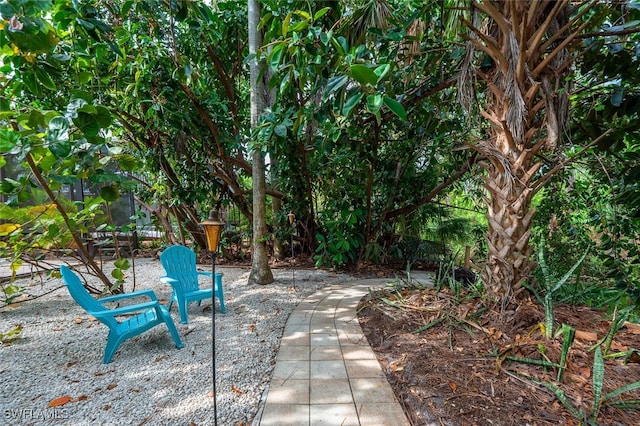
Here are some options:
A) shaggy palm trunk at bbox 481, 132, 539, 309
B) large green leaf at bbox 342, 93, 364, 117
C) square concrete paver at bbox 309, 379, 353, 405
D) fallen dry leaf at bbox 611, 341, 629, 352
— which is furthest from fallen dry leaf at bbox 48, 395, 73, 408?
fallen dry leaf at bbox 611, 341, 629, 352

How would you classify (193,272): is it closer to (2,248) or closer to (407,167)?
(2,248)

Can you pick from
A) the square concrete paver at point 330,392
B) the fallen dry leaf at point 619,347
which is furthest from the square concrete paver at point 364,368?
the fallen dry leaf at point 619,347

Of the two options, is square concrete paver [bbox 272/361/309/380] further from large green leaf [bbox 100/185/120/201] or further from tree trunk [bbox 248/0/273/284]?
tree trunk [bbox 248/0/273/284]

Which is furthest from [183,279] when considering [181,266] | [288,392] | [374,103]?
[374,103]

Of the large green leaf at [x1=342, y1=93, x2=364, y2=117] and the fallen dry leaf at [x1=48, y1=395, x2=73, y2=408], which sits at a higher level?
the large green leaf at [x1=342, y1=93, x2=364, y2=117]

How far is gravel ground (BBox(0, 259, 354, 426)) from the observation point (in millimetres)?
1720

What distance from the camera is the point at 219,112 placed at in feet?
15.9

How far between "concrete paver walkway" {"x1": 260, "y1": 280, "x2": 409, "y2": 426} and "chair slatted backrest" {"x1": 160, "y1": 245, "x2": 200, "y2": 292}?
1279mm

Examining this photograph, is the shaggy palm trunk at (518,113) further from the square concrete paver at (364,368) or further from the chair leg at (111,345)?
the chair leg at (111,345)

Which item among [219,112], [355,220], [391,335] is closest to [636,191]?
[391,335]

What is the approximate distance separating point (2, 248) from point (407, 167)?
220 inches

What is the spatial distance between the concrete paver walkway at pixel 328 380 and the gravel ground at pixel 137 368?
0.44ft

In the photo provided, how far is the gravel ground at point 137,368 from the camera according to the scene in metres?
1.72

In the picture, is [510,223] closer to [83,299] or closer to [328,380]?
[328,380]
